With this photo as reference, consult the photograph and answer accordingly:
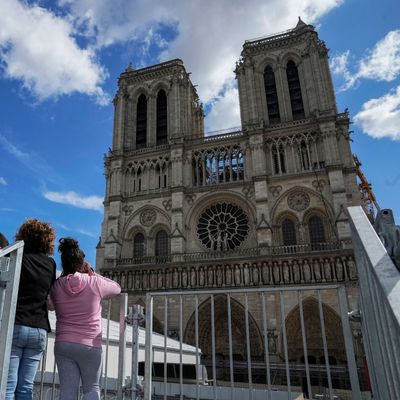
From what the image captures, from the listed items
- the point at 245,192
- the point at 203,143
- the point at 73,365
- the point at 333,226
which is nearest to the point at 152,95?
the point at 203,143

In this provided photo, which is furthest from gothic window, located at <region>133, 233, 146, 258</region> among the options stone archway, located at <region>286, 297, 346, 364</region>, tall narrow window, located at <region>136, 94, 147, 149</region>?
stone archway, located at <region>286, 297, 346, 364</region>

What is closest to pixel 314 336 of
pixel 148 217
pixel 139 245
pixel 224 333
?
pixel 224 333

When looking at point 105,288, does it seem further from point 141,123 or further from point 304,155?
point 141,123

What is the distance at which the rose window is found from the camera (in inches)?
870

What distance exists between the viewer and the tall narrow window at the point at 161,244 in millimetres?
23109

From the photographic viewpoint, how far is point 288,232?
21.2m

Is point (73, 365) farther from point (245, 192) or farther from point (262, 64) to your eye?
point (262, 64)

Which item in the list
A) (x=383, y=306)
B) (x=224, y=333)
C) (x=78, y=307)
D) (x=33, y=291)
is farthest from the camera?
(x=224, y=333)

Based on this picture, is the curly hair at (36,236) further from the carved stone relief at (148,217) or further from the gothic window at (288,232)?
the carved stone relief at (148,217)

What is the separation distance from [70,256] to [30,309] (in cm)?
57

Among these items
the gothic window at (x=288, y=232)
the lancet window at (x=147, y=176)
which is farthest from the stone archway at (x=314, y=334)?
the lancet window at (x=147, y=176)

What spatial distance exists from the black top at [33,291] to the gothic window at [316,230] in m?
19.5

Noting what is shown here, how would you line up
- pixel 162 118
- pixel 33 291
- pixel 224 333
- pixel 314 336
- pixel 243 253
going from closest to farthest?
1. pixel 33 291
2. pixel 314 336
3. pixel 224 333
4. pixel 243 253
5. pixel 162 118

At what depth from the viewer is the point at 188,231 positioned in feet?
74.5
